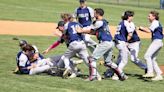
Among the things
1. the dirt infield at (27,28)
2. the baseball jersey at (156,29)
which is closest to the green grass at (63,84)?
the baseball jersey at (156,29)

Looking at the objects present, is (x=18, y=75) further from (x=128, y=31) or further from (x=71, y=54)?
(x=128, y=31)

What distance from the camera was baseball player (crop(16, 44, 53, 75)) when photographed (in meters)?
12.2

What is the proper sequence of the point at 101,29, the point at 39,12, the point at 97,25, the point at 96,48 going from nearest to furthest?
the point at 97,25 → the point at 101,29 → the point at 96,48 → the point at 39,12

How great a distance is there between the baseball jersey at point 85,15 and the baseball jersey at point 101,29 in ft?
12.9

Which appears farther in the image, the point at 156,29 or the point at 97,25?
the point at 156,29

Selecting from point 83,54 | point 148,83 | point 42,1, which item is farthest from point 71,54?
point 42,1

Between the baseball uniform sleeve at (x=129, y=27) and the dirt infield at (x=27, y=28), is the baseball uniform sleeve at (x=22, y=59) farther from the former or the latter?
the dirt infield at (x=27, y=28)

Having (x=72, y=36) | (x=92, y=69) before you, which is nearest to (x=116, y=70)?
(x=92, y=69)

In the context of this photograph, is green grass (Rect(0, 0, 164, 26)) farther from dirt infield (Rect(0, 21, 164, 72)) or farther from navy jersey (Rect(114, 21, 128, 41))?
navy jersey (Rect(114, 21, 128, 41))

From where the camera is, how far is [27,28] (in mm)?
25750

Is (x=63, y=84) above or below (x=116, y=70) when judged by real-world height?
below

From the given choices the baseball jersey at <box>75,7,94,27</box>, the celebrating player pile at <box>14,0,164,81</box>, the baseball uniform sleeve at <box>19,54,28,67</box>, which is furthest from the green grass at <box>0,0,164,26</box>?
the baseball uniform sleeve at <box>19,54,28,67</box>

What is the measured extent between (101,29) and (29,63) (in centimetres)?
221

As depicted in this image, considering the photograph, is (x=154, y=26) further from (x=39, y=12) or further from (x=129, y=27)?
(x=39, y=12)
